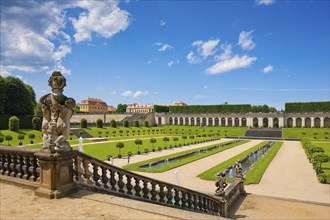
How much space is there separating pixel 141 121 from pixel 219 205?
8361cm

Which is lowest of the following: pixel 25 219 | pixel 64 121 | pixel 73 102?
pixel 25 219

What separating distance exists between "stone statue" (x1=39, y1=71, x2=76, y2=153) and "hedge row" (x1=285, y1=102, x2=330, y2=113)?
89.4m

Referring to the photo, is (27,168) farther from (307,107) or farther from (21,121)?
(307,107)

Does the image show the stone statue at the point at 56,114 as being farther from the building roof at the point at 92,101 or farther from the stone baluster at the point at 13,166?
the building roof at the point at 92,101

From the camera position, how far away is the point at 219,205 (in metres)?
10.5

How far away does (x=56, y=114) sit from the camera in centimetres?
607

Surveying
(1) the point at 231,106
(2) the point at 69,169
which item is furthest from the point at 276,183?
(1) the point at 231,106

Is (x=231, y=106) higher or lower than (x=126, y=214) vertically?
higher

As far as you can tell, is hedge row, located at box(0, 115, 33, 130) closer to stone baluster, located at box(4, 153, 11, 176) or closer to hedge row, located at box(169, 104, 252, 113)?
stone baluster, located at box(4, 153, 11, 176)

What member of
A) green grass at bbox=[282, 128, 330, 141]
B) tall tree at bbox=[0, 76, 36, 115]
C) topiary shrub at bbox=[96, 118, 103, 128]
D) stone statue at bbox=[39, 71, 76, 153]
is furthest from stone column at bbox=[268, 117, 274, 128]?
stone statue at bbox=[39, 71, 76, 153]

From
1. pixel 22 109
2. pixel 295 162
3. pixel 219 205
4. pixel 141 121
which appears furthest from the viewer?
pixel 141 121

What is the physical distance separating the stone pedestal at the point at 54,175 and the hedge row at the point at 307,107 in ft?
293

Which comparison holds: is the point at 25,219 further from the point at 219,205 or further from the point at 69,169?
the point at 219,205

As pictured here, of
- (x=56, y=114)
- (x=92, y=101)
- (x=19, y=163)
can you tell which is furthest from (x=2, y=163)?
(x=92, y=101)
